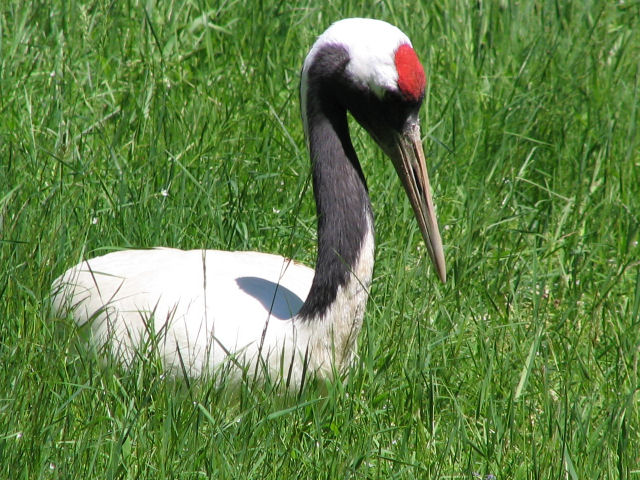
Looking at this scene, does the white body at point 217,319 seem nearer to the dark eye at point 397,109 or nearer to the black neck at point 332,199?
the black neck at point 332,199

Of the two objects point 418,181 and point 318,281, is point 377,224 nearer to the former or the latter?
point 418,181

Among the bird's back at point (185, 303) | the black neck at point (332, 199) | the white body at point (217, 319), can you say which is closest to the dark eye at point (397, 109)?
the black neck at point (332, 199)

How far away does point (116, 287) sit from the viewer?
390 centimetres

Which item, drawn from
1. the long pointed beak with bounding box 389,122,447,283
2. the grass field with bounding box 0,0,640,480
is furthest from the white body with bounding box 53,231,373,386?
the long pointed beak with bounding box 389,122,447,283

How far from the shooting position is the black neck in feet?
11.8

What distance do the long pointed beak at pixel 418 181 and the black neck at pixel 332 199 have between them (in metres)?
0.15

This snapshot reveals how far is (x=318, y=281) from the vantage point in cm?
362

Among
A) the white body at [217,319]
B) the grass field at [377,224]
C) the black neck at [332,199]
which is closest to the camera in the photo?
the grass field at [377,224]

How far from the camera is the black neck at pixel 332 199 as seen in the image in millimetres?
3604

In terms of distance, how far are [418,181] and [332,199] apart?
12.6 inches

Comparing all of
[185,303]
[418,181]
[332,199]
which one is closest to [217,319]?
[185,303]

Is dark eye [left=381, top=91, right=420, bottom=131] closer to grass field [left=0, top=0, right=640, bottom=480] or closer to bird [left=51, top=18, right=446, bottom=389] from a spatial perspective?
bird [left=51, top=18, right=446, bottom=389]

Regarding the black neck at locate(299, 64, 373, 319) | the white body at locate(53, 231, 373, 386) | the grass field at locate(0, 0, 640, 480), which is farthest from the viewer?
the black neck at locate(299, 64, 373, 319)

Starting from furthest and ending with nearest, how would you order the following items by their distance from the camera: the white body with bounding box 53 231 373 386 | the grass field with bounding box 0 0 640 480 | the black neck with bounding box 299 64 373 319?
the black neck with bounding box 299 64 373 319 < the white body with bounding box 53 231 373 386 < the grass field with bounding box 0 0 640 480
